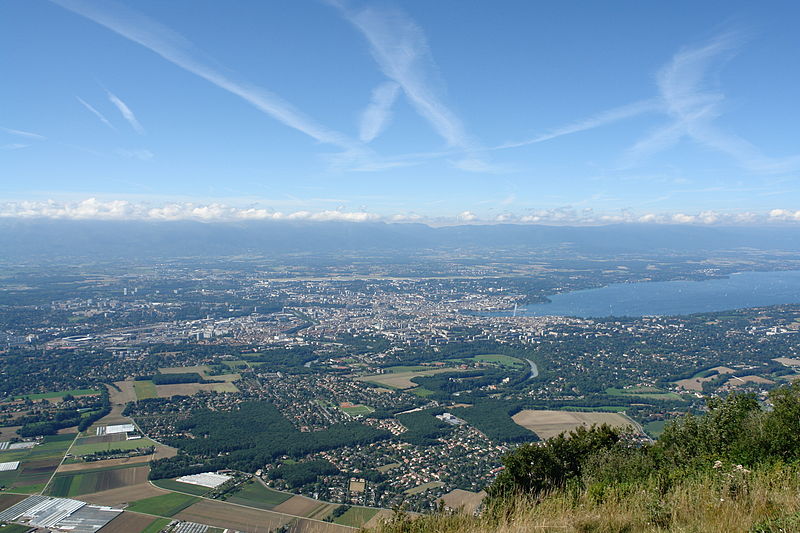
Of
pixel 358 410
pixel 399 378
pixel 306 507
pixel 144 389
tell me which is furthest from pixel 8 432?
pixel 399 378

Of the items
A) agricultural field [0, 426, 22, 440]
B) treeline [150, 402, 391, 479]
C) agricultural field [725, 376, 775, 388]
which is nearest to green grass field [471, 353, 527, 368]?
agricultural field [725, 376, 775, 388]

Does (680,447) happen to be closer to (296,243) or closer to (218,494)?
(218,494)

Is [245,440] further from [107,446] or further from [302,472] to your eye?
[107,446]

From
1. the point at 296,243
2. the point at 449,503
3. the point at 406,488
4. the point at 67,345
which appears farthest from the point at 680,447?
the point at 296,243

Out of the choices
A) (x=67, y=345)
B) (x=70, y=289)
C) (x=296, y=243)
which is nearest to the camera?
(x=67, y=345)

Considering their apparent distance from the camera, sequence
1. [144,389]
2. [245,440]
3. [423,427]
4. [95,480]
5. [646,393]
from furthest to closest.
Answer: [144,389] → [646,393] → [423,427] → [245,440] → [95,480]

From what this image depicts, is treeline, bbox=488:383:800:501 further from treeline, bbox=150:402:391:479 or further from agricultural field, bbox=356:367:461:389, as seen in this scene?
agricultural field, bbox=356:367:461:389

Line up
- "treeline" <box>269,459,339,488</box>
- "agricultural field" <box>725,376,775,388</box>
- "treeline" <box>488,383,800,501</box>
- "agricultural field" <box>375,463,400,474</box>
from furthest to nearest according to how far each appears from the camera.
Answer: "agricultural field" <box>725,376,775,388</box> → "agricultural field" <box>375,463,400,474</box> → "treeline" <box>269,459,339,488</box> → "treeline" <box>488,383,800,501</box>
